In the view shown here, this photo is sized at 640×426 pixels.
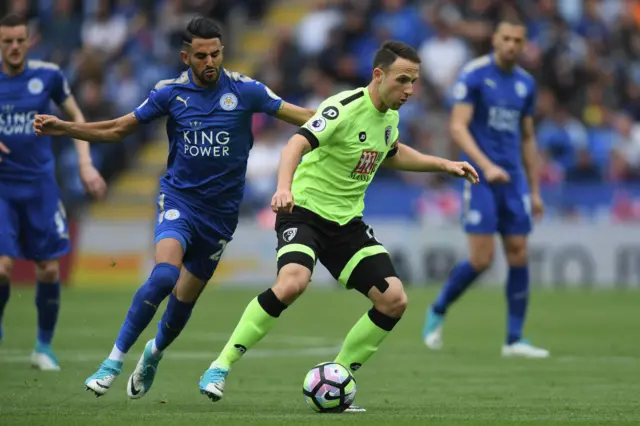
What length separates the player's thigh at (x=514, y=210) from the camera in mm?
12844

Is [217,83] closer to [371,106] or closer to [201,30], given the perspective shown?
[201,30]

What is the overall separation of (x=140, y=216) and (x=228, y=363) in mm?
16629

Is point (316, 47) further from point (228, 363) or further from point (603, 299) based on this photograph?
point (228, 363)

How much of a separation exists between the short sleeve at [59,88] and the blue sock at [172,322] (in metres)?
2.84

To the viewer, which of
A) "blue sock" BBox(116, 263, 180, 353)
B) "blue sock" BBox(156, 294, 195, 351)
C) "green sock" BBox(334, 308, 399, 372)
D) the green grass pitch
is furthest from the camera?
"blue sock" BBox(156, 294, 195, 351)

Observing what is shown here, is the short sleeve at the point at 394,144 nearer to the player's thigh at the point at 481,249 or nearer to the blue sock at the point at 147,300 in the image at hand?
the blue sock at the point at 147,300

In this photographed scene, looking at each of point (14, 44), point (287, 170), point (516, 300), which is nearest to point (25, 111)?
point (14, 44)

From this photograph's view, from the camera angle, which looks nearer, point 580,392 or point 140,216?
point 580,392

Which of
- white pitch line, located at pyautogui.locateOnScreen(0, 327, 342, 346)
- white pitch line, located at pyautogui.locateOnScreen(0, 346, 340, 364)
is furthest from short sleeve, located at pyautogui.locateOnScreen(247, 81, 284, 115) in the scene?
white pitch line, located at pyautogui.locateOnScreen(0, 327, 342, 346)

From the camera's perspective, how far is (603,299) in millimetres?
19672

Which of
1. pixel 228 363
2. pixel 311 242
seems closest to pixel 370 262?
pixel 311 242

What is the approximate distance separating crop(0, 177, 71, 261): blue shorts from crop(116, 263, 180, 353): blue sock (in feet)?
9.55

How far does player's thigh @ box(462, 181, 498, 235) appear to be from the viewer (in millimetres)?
12844

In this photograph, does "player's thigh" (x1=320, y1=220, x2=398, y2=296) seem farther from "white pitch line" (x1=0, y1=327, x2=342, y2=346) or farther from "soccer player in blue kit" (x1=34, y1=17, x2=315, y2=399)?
"white pitch line" (x1=0, y1=327, x2=342, y2=346)
